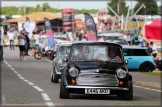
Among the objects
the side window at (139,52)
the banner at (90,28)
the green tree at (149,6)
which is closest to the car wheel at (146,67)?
the side window at (139,52)

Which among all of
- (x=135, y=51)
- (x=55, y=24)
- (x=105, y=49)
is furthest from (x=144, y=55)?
(x=55, y=24)

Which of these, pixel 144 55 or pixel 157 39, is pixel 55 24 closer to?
pixel 157 39

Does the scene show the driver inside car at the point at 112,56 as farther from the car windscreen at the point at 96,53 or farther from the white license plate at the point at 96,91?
the white license plate at the point at 96,91

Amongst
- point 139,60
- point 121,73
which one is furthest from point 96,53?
point 139,60

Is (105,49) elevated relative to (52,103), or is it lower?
elevated

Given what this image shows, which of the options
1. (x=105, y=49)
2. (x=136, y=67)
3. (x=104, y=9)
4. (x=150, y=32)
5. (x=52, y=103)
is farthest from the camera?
(x=104, y=9)

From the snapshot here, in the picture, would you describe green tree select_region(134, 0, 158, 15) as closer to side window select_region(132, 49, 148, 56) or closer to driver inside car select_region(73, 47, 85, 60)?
side window select_region(132, 49, 148, 56)

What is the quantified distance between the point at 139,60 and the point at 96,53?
17909 mm

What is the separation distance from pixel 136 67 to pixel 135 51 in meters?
0.97

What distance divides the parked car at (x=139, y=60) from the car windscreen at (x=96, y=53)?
683 inches

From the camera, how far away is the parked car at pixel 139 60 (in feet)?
113

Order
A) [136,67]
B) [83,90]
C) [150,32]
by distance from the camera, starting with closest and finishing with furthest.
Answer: [83,90] → [136,67] → [150,32]

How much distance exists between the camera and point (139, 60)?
34.6m

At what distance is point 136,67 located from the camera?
3469cm
